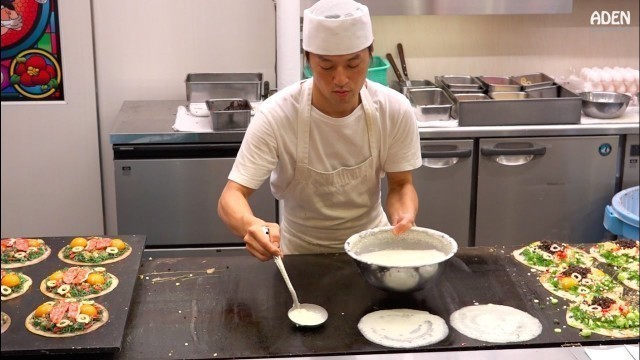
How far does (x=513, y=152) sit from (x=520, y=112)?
8.4 inches

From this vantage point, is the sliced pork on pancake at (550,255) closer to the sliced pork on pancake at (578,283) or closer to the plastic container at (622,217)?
the sliced pork on pancake at (578,283)

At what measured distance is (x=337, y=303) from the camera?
2.30m

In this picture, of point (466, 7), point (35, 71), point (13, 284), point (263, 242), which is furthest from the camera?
point (35, 71)

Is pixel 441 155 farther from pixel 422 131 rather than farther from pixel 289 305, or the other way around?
pixel 289 305

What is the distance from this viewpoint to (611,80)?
4.50m

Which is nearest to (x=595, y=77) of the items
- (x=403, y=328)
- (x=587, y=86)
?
(x=587, y=86)

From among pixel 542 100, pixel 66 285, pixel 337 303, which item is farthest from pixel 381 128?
pixel 542 100

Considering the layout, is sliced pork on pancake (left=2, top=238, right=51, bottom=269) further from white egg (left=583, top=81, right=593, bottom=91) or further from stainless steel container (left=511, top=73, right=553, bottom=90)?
white egg (left=583, top=81, right=593, bottom=91)

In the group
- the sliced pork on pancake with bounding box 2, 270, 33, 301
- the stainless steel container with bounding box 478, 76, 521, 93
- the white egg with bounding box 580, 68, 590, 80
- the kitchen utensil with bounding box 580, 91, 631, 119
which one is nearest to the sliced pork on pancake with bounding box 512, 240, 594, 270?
the sliced pork on pancake with bounding box 2, 270, 33, 301

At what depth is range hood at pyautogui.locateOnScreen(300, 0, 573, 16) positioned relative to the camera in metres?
4.27

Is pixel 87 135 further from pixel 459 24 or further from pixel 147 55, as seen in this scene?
pixel 459 24

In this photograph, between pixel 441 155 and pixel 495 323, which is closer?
pixel 495 323

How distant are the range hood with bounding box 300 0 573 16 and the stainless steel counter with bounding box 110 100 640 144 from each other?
2.15 ft

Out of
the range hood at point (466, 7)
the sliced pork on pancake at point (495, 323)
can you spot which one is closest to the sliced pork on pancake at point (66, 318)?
the sliced pork on pancake at point (495, 323)
